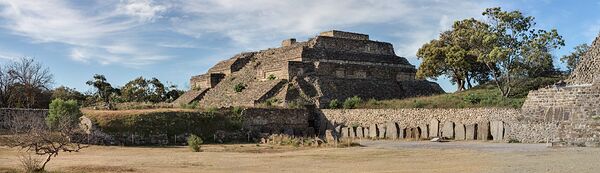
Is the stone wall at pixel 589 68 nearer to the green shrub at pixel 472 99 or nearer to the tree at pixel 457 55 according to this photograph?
the green shrub at pixel 472 99

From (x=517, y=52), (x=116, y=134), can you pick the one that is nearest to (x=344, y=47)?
(x=517, y=52)

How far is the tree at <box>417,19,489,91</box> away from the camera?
4106cm

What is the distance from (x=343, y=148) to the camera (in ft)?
88.1

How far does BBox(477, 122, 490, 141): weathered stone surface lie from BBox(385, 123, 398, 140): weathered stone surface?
496 centimetres

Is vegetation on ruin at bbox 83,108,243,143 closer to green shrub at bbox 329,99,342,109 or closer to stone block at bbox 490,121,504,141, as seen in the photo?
green shrub at bbox 329,99,342,109

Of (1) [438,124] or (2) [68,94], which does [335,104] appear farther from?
(2) [68,94]

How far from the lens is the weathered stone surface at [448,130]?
106 ft

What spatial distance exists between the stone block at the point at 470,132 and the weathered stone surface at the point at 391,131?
431cm

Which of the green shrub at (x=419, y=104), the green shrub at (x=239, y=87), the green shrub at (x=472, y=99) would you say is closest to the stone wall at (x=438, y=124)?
the green shrub at (x=419, y=104)

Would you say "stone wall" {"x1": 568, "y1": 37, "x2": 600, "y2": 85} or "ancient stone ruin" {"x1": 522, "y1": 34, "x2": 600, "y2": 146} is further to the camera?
"stone wall" {"x1": 568, "y1": 37, "x2": 600, "y2": 85}

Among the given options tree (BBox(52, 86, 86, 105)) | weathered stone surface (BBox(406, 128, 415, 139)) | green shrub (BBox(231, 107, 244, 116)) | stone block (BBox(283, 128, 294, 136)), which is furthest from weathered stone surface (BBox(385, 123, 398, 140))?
tree (BBox(52, 86, 86, 105))

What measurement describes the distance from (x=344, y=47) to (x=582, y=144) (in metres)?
27.3

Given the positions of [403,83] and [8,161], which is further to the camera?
[403,83]

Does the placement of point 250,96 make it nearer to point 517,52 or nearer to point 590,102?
point 517,52
